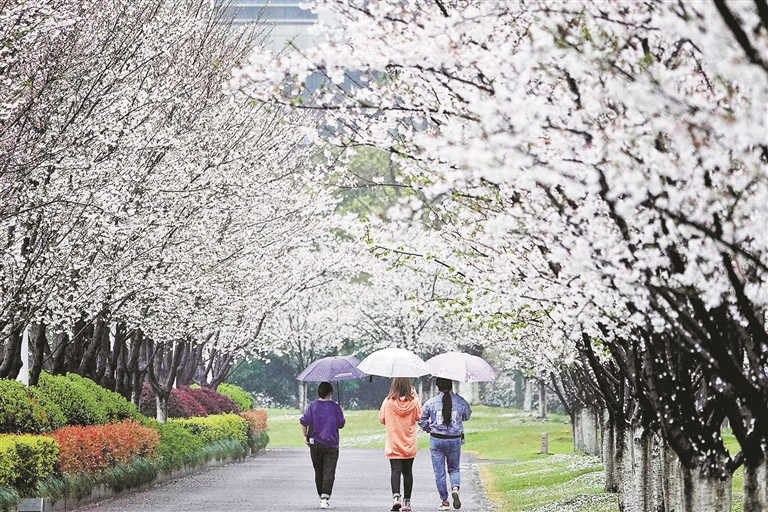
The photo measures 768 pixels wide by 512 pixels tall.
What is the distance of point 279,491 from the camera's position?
19922 mm

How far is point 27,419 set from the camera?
15984mm

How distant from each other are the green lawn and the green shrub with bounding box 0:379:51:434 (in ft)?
22.6

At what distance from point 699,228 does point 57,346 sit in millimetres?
18432

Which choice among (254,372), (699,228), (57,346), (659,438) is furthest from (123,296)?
(254,372)

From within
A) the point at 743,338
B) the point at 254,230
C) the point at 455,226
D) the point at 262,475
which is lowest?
the point at 262,475

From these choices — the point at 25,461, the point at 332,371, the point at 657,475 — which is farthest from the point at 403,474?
the point at 25,461

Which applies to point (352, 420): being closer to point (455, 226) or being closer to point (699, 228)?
point (455, 226)

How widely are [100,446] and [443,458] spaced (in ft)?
17.0

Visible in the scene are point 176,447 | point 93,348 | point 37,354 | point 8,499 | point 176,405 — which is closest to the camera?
point 8,499

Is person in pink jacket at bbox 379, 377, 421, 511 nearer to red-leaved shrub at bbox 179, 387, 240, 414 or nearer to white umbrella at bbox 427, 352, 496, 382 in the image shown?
white umbrella at bbox 427, 352, 496, 382

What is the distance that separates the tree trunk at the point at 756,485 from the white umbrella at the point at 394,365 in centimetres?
834

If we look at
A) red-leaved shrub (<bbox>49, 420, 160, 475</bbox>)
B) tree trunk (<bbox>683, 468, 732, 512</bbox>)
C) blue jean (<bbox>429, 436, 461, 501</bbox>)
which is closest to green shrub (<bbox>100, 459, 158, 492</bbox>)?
red-leaved shrub (<bbox>49, 420, 160, 475</bbox>)

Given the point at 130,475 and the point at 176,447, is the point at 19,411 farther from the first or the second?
the point at 176,447

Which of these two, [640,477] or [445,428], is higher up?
[445,428]
